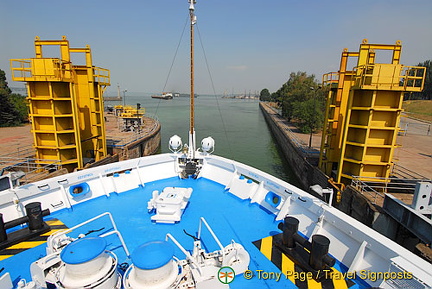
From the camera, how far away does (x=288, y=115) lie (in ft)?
174

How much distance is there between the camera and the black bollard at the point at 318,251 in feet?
14.6

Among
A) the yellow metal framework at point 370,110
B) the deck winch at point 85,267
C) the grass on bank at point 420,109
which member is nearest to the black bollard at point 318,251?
the deck winch at point 85,267

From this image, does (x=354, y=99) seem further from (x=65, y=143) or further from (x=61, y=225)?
(x=65, y=143)

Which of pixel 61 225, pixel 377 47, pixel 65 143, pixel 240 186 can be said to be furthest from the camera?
pixel 65 143

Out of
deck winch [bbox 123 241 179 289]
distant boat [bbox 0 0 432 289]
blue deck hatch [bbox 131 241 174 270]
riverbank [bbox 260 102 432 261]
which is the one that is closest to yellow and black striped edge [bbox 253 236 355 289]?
distant boat [bbox 0 0 432 289]

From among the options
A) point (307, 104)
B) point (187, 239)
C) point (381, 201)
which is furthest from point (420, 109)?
point (187, 239)

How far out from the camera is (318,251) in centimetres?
454

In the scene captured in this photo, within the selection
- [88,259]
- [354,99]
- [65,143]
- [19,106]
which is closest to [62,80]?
[65,143]

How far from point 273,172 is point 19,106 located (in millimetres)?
44477

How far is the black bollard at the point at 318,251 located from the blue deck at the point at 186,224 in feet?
2.13

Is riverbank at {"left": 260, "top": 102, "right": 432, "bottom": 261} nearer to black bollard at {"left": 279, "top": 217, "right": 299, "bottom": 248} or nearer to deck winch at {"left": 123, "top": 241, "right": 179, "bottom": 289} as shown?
black bollard at {"left": 279, "top": 217, "right": 299, "bottom": 248}

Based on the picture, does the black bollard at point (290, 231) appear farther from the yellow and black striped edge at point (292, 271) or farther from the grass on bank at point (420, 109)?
the grass on bank at point (420, 109)

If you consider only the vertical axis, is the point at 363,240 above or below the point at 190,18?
below

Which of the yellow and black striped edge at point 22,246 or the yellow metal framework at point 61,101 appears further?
the yellow metal framework at point 61,101
